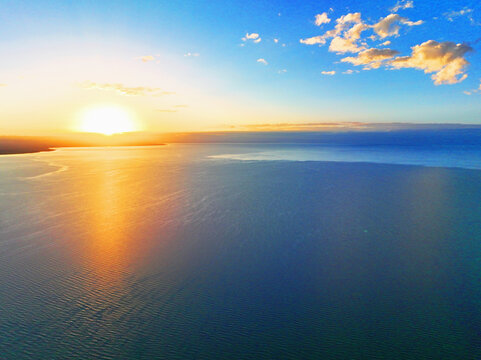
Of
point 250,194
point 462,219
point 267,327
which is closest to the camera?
point 267,327

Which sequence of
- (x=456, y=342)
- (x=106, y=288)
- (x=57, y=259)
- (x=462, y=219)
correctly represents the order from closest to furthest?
(x=456, y=342) → (x=106, y=288) → (x=57, y=259) → (x=462, y=219)

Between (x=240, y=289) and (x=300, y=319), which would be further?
(x=240, y=289)

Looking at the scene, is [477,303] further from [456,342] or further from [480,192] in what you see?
[480,192]

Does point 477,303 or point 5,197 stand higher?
point 5,197

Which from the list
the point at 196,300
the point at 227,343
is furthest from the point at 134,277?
the point at 227,343

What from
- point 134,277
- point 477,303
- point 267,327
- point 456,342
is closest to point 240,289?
point 267,327

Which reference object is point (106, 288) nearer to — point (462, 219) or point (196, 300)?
point (196, 300)
